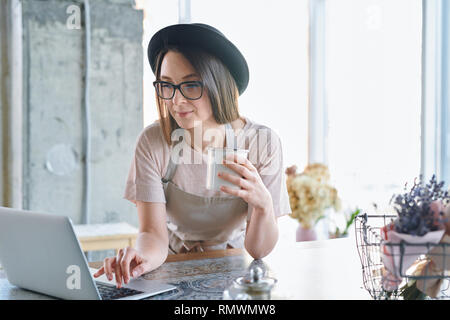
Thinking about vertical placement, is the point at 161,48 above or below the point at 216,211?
above

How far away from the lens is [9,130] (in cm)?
277

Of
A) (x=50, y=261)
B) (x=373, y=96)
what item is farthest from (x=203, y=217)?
(x=373, y=96)

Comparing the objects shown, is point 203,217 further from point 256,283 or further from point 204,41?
point 256,283

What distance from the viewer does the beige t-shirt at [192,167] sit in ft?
4.76

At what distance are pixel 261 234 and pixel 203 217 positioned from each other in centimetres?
27

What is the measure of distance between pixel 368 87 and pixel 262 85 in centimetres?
84

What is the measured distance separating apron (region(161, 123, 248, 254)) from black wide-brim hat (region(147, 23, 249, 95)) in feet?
0.73

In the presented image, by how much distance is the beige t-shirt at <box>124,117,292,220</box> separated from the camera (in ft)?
4.76

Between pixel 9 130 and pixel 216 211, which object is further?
pixel 9 130

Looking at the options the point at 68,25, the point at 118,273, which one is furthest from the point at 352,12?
the point at 118,273

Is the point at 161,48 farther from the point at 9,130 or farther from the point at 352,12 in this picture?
the point at 352,12

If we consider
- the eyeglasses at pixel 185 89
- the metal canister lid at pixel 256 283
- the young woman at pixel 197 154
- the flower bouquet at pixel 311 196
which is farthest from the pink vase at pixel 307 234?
the metal canister lid at pixel 256 283
